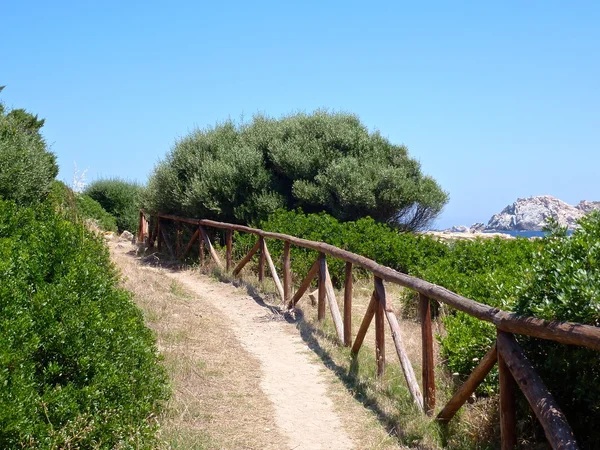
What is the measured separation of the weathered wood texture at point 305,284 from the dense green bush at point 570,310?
458cm

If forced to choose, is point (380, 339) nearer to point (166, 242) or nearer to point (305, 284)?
point (305, 284)

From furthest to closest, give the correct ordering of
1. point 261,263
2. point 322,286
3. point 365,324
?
1. point 261,263
2. point 322,286
3. point 365,324

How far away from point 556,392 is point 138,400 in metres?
2.82

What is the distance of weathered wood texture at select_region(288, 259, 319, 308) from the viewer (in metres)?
8.52

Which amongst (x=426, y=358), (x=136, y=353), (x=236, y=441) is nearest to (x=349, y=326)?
(x=426, y=358)

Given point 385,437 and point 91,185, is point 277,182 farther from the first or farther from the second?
point 91,185

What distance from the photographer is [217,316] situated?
932 cm

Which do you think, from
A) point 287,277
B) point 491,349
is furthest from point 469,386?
point 287,277

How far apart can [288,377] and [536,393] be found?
11.4ft

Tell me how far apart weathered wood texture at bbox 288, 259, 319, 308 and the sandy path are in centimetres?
46

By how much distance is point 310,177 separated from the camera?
1473 centimetres

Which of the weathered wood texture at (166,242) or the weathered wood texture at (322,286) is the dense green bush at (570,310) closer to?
the weathered wood texture at (322,286)

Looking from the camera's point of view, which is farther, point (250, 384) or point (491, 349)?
point (250, 384)

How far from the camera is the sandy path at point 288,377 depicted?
5094 millimetres
